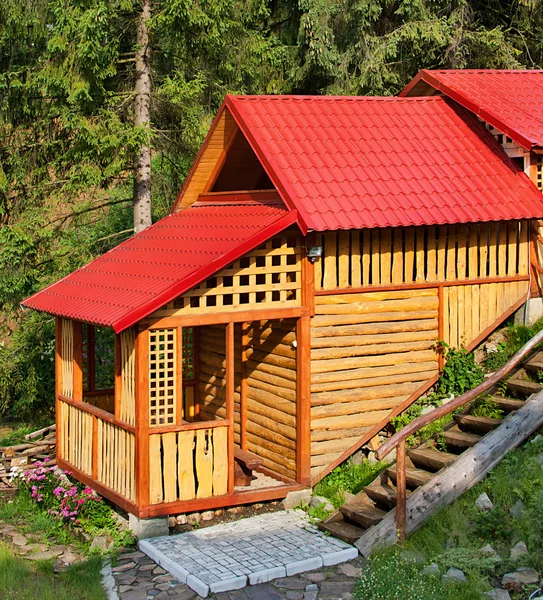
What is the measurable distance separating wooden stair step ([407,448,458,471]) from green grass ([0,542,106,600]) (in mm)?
3782

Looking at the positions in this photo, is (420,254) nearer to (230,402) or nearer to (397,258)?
(397,258)

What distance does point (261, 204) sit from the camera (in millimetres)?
12062

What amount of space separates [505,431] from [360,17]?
12.7 metres

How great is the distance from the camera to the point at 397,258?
39.3ft

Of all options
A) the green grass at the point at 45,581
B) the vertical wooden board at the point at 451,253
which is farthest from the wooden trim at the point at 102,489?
the vertical wooden board at the point at 451,253

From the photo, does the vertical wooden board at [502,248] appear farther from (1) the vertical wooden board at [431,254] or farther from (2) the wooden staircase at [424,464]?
(2) the wooden staircase at [424,464]

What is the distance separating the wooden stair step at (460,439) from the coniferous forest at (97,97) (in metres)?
7.51

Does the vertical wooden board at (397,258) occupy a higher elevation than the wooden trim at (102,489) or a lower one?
higher

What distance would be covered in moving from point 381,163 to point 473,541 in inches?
209

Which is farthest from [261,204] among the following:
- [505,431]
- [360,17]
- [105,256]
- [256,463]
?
[360,17]

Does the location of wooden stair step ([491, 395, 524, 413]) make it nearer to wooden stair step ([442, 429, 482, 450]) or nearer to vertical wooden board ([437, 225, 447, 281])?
wooden stair step ([442, 429, 482, 450])

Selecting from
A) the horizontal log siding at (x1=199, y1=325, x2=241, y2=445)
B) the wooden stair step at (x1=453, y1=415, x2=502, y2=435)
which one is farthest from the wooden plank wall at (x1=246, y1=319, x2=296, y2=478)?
the wooden stair step at (x1=453, y1=415, x2=502, y2=435)

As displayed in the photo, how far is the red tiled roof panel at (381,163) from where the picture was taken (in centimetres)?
1145

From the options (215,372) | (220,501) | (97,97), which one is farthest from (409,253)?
(97,97)
